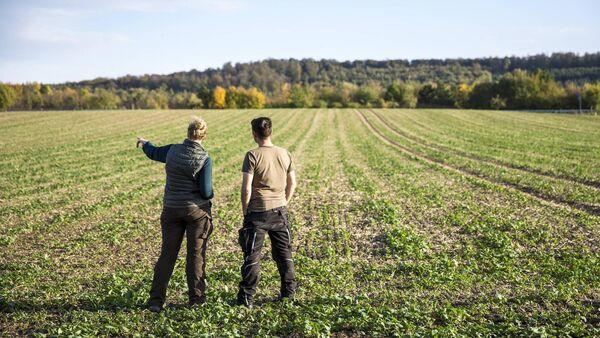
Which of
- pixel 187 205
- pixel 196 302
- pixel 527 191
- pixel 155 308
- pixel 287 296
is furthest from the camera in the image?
pixel 527 191

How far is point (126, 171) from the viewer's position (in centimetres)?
2478

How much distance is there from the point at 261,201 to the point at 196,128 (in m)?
1.43

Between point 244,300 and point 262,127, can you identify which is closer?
point 262,127

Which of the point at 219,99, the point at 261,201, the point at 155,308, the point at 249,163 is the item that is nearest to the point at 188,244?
the point at 155,308

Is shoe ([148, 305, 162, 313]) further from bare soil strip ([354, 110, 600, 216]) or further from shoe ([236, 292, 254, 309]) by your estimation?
bare soil strip ([354, 110, 600, 216])

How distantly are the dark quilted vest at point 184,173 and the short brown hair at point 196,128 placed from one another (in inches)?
3.5

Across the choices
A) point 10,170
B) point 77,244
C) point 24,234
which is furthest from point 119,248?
point 10,170

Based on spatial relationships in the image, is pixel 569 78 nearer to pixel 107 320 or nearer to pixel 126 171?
pixel 126 171

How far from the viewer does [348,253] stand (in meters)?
10.4

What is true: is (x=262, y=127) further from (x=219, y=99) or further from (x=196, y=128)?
(x=219, y=99)

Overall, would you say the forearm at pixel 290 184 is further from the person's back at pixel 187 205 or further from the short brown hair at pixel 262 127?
the person's back at pixel 187 205

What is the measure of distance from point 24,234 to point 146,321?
295 inches

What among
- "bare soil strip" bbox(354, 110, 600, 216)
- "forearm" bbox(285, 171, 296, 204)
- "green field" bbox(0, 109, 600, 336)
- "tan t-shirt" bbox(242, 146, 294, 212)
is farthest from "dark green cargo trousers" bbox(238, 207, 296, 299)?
"bare soil strip" bbox(354, 110, 600, 216)

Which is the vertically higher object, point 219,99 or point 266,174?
point 219,99
